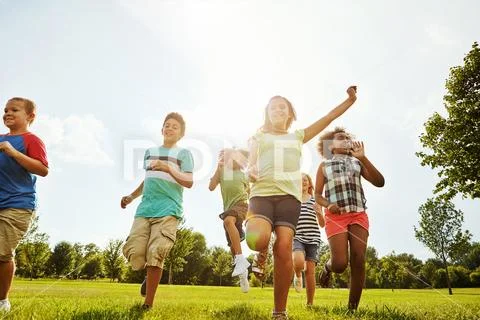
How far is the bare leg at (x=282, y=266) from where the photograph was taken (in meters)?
3.60

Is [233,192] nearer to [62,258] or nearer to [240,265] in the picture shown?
[240,265]

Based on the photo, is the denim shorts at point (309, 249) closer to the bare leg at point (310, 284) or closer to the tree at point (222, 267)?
the bare leg at point (310, 284)

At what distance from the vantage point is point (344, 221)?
5242 mm

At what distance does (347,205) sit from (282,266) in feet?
6.56

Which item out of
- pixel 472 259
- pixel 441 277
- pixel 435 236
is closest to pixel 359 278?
pixel 435 236

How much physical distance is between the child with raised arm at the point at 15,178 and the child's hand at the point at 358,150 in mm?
3998

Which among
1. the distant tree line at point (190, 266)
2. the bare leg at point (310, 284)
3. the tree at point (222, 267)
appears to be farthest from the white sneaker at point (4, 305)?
the tree at point (222, 267)

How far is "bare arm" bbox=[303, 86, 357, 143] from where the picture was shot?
13.6 ft

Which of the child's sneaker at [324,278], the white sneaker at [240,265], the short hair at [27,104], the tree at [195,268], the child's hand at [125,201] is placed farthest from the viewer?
the tree at [195,268]

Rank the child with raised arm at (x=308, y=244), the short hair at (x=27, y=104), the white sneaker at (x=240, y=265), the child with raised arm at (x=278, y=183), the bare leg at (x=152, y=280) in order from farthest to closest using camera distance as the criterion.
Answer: the child with raised arm at (x=308, y=244), the white sneaker at (x=240, y=265), the short hair at (x=27, y=104), the bare leg at (x=152, y=280), the child with raised arm at (x=278, y=183)

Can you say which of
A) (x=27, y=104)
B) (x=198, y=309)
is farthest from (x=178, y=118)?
(x=198, y=309)

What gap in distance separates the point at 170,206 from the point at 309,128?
6.96ft

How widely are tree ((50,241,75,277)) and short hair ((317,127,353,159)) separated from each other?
221ft

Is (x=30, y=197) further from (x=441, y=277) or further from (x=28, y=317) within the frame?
(x=441, y=277)
